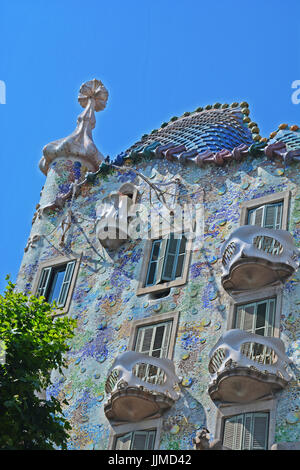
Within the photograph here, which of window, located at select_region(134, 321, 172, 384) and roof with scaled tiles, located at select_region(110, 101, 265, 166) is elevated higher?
roof with scaled tiles, located at select_region(110, 101, 265, 166)

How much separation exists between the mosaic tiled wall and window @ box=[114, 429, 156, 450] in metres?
0.30

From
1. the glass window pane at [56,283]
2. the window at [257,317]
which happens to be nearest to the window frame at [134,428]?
the window at [257,317]

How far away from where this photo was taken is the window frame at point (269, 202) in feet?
76.7

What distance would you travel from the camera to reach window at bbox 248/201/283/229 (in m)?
23.4

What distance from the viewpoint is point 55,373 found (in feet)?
79.3

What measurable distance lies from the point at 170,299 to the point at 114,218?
341cm

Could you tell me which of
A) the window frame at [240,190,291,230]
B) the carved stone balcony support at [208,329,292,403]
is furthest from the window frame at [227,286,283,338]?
the window frame at [240,190,291,230]

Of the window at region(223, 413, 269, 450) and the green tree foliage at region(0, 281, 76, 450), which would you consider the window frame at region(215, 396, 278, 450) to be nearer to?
the window at region(223, 413, 269, 450)

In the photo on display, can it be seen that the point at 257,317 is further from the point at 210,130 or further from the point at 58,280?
the point at 210,130

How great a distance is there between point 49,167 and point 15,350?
433 inches

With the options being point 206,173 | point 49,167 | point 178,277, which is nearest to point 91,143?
point 49,167

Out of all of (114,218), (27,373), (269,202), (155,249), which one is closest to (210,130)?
(114,218)

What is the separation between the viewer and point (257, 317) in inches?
857
